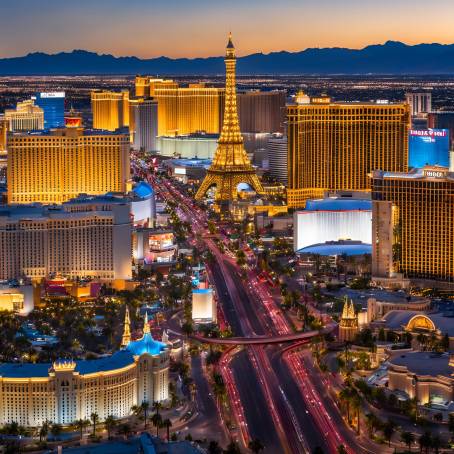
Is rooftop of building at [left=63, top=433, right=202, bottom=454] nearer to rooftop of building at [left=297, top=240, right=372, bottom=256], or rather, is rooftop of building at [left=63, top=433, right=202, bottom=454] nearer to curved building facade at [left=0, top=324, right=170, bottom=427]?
curved building facade at [left=0, top=324, right=170, bottom=427]

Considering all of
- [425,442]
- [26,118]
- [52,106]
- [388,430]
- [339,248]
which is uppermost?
[52,106]

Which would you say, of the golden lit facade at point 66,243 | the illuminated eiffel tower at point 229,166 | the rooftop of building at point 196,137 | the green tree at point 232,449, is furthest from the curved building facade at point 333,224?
the rooftop of building at point 196,137

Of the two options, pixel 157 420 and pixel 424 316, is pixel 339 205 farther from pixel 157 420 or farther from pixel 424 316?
pixel 157 420

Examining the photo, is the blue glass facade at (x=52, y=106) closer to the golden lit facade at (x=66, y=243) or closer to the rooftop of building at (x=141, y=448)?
the golden lit facade at (x=66, y=243)

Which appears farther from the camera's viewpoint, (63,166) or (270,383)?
(63,166)

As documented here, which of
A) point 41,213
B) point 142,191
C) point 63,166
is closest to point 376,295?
point 41,213

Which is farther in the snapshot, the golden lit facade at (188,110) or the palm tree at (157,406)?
the golden lit facade at (188,110)

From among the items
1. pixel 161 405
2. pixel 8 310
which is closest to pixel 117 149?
pixel 8 310
